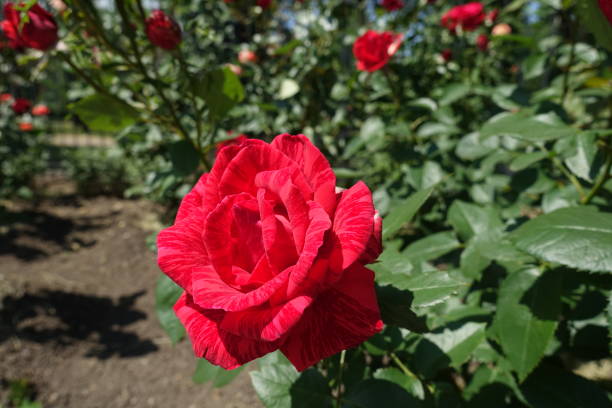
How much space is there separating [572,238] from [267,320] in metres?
0.46

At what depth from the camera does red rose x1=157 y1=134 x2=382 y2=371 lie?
39 cm

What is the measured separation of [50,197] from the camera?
498 centimetres

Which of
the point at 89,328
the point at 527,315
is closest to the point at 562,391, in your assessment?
the point at 527,315

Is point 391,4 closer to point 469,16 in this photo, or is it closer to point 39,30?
point 469,16

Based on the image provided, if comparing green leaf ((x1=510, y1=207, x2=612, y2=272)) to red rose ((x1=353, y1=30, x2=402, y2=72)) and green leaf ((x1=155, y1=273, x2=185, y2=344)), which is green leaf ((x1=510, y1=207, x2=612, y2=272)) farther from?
red rose ((x1=353, y1=30, x2=402, y2=72))

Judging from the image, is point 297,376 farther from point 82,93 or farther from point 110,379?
point 82,93

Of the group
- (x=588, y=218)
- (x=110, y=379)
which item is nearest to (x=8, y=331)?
(x=110, y=379)

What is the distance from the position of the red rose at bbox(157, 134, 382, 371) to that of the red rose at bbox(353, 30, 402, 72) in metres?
1.00

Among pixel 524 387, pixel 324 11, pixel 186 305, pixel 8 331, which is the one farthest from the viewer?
pixel 8 331

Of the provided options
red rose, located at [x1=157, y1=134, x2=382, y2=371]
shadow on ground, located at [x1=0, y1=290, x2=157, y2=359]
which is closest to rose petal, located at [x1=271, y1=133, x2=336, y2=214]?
red rose, located at [x1=157, y1=134, x2=382, y2=371]

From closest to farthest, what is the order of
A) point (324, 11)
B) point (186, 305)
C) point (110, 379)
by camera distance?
point (186, 305) < point (324, 11) < point (110, 379)

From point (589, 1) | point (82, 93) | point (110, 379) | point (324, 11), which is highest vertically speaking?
point (82, 93)

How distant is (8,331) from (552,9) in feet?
11.0

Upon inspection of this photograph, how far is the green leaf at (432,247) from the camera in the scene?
875 millimetres
